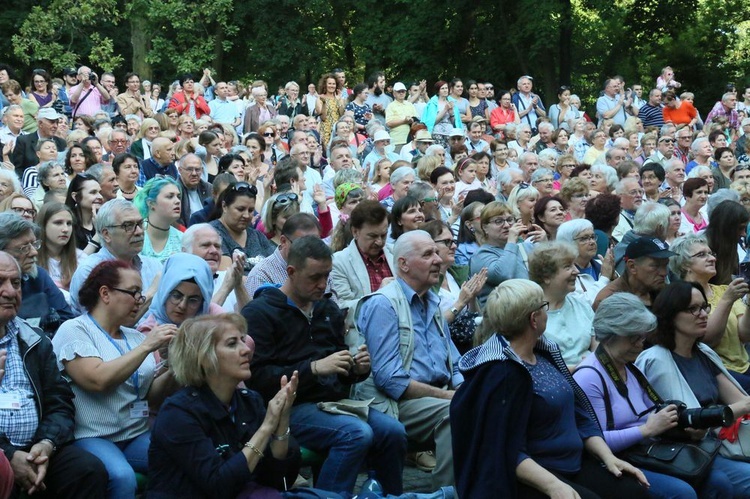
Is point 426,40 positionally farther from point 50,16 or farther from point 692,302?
point 692,302

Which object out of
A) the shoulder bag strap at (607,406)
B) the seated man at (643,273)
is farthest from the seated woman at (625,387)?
the seated man at (643,273)

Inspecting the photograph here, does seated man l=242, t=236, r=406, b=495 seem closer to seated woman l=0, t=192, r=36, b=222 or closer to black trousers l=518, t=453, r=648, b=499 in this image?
black trousers l=518, t=453, r=648, b=499

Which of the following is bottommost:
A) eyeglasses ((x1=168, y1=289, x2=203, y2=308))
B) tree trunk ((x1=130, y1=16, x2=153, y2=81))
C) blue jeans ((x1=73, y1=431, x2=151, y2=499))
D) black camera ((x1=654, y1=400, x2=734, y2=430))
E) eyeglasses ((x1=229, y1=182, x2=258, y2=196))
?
blue jeans ((x1=73, y1=431, x2=151, y2=499))

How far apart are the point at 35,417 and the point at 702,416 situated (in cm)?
315

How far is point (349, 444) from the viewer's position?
533cm

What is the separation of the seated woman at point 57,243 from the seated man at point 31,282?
0.94 meters

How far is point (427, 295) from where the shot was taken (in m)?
6.18

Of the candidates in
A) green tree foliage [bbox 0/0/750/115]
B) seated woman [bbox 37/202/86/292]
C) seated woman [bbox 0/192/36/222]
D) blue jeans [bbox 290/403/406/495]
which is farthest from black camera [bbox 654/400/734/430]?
green tree foliage [bbox 0/0/750/115]

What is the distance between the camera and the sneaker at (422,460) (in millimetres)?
6594

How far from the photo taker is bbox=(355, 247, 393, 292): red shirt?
6758 millimetres

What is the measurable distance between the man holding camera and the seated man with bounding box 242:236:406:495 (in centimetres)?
1151

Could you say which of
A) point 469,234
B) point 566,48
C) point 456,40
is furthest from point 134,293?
point 456,40

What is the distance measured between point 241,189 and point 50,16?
18.4 meters

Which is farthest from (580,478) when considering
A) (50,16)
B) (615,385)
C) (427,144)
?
(50,16)
